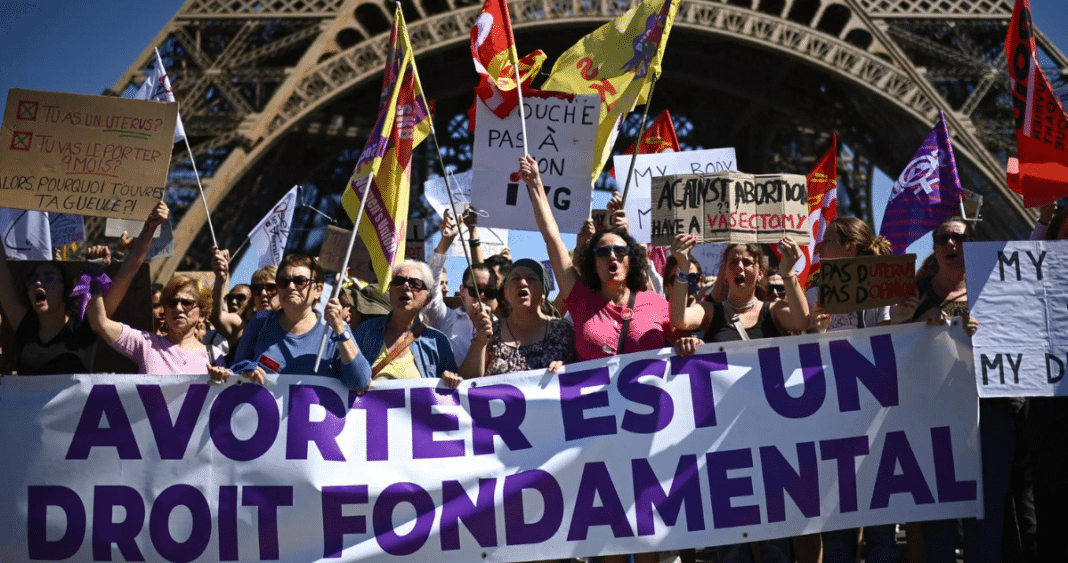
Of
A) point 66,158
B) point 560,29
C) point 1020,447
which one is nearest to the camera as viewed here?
point 1020,447

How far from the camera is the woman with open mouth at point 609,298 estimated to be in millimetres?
5105

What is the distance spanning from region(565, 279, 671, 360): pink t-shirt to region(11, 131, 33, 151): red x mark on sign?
2.91 meters

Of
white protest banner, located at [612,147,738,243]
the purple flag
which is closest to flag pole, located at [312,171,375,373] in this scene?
white protest banner, located at [612,147,738,243]

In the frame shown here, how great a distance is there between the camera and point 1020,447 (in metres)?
5.13

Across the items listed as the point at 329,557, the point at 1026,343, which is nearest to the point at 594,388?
the point at 329,557

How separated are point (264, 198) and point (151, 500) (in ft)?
55.5

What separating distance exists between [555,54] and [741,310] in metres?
16.6

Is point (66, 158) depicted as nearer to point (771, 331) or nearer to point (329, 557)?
point (329, 557)

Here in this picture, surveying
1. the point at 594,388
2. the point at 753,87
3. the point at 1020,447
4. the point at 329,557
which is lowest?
the point at 329,557

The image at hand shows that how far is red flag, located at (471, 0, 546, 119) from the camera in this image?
6.05 meters

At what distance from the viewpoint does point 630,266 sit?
17.0 ft

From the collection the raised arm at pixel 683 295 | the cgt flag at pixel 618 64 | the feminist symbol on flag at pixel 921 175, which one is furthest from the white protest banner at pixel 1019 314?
the feminist symbol on flag at pixel 921 175

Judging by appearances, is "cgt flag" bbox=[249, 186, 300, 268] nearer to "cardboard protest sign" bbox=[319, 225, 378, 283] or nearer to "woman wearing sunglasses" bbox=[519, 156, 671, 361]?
"cardboard protest sign" bbox=[319, 225, 378, 283]

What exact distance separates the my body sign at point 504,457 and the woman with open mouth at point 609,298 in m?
0.11
